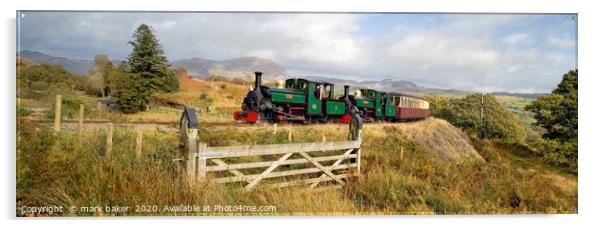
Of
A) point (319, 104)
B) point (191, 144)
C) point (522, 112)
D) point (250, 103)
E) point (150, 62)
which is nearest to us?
point (191, 144)

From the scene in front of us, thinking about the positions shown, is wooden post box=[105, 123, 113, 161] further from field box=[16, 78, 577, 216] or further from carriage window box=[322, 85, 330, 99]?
carriage window box=[322, 85, 330, 99]

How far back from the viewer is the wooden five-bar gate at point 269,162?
4445mm

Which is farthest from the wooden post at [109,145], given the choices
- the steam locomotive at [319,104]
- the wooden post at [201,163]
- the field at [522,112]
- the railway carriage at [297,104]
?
the field at [522,112]

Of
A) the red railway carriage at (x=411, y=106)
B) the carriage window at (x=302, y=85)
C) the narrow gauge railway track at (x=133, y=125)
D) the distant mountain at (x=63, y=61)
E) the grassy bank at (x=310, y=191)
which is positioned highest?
the distant mountain at (x=63, y=61)

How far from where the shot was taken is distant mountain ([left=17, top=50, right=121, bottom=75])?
473cm

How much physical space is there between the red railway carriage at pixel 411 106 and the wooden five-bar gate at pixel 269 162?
1061 mm

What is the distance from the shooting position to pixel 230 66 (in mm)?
5375

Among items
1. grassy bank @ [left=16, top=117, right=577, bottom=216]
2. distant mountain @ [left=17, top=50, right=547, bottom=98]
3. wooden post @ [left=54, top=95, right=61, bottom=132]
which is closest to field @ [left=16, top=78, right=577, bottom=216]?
grassy bank @ [left=16, top=117, right=577, bottom=216]

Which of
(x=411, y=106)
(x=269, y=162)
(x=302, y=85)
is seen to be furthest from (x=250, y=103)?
(x=411, y=106)

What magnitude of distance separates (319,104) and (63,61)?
209 inches

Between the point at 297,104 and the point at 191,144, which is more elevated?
the point at 297,104

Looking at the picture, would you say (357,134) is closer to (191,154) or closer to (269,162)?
(269,162)

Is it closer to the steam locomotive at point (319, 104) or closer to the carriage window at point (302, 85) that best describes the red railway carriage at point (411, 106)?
the steam locomotive at point (319, 104)
